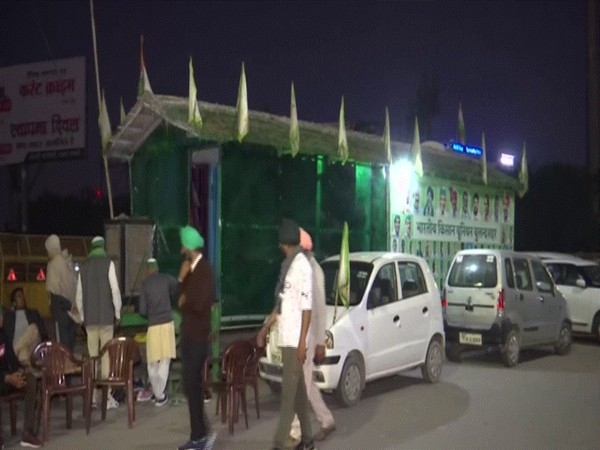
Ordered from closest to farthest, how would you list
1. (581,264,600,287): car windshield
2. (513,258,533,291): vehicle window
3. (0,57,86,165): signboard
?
1. (513,258,533,291): vehicle window
2. (581,264,600,287): car windshield
3. (0,57,86,165): signboard

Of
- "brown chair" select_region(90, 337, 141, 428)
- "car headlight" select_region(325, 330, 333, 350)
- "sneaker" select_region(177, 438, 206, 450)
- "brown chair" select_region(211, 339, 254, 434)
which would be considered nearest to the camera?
"sneaker" select_region(177, 438, 206, 450)

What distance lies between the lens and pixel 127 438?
314 inches

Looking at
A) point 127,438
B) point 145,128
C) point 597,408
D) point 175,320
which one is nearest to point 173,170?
point 145,128

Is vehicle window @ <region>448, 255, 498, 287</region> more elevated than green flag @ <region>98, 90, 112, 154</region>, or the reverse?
green flag @ <region>98, 90, 112, 154</region>

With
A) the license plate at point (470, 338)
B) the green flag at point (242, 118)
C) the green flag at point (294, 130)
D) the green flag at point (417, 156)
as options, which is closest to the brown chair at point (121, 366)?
the green flag at point (242, 118)

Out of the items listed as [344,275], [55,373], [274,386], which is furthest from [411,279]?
[55,373]

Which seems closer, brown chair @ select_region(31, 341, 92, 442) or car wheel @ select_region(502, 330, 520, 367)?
brown chair @ select_region(31, 341, 92, 442)

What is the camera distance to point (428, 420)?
346 inches

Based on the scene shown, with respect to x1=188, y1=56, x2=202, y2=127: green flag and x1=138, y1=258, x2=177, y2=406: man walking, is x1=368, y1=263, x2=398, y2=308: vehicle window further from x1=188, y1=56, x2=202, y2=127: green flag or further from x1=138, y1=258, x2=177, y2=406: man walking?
x1=188, y1=56, x2=202, y2=127: green flag

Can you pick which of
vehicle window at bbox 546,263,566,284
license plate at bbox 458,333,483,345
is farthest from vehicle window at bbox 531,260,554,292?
vehicle window at bbox 546,263,566,284

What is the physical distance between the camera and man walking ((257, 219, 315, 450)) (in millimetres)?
6762

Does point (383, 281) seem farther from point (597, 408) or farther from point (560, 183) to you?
point (560, 183)

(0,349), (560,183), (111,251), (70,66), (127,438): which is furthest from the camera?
(560,183)

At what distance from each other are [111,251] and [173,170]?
1730mm
